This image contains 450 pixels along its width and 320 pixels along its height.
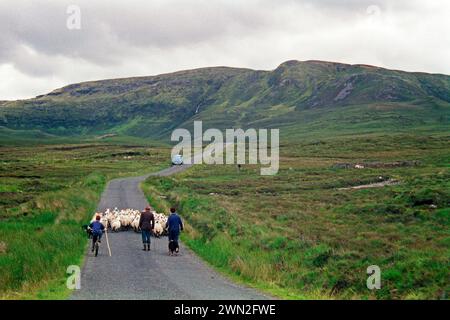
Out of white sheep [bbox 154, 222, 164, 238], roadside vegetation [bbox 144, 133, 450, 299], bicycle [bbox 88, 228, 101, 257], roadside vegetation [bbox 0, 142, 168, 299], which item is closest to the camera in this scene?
roadside vegetation [bbox 0, 142, 168, 299]

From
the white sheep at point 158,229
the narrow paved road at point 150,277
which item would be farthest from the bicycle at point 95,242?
the white sheep at point 158,229

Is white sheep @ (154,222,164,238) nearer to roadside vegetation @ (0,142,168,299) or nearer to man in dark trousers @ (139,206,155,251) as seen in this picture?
man in dark trousers @ (139,206,155,251)

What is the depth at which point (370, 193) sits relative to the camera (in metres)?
53.7

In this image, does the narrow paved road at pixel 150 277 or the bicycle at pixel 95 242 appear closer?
the narrow paved road at pixel 150 277

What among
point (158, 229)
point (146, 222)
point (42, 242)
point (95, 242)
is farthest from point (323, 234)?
point (42, 242)

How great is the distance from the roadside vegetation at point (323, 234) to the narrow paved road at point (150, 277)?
124 cm

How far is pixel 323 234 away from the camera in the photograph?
30.7 m

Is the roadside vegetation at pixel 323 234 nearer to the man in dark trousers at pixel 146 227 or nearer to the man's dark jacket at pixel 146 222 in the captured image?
the man in dark trousers at pixel 146 227

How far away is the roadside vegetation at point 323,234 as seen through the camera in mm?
18234

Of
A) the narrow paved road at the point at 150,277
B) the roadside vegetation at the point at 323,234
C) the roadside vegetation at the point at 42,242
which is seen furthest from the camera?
the roadside vegetation at the point at 323,234

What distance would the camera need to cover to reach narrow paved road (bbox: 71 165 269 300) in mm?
16500

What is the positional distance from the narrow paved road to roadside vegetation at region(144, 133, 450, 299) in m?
1.24

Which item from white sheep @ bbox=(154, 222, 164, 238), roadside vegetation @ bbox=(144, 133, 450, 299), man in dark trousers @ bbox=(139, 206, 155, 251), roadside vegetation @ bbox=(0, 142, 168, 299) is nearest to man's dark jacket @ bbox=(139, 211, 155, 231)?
man in dark trousers @ bbox=(139, 206, 155, 251)
